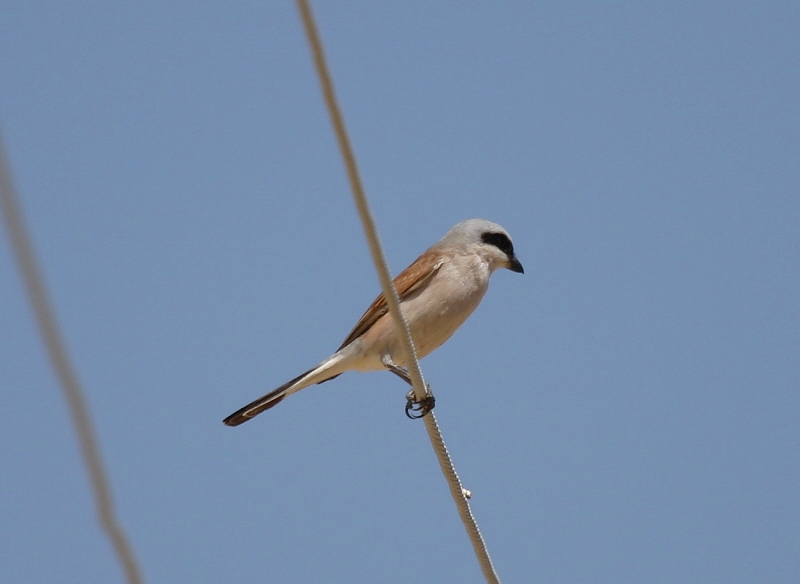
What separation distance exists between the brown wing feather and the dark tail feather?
0.37 meters

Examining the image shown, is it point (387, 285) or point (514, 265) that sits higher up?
point (514, 265)

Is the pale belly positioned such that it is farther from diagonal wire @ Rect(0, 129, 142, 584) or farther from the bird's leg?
diagonal wire @ Rect(0, 129, 142, 584)

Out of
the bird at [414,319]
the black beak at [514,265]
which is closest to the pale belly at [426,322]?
the bird at [414,319]

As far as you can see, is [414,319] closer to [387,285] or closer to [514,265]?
[514,265]

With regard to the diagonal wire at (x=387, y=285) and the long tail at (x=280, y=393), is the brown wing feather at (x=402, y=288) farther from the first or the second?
the diagonal wire at (x=387, y=285)

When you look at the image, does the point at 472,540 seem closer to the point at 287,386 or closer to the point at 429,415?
the point at 429,415

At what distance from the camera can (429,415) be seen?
362cm

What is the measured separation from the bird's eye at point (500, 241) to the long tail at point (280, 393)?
54.3 inches

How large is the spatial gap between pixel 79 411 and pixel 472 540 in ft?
8.96

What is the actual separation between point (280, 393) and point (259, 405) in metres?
Result: 0.14

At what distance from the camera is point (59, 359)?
1.00m

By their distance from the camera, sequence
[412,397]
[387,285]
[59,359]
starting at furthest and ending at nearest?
[412,397]
[387,285]
[59,359]

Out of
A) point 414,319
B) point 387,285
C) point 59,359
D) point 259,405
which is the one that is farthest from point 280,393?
point 59,359

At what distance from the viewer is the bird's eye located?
5980 millimetres
